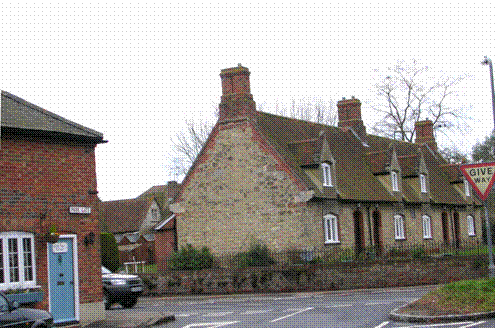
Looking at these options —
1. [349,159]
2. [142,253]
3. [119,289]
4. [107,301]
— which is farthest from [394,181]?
[142,253]

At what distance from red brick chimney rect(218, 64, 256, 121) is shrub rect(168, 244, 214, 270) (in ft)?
21.7

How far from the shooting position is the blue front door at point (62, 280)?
59.6ft

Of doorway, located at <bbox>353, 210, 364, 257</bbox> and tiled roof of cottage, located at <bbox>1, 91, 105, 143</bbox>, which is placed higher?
tiled roof of cottage, located at <bbox>1, 91, 105, 143</bbox>

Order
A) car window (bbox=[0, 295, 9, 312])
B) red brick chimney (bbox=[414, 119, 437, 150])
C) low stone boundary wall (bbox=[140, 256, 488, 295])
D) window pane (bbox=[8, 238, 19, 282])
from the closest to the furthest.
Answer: car window (bbox=[0, 295, 9, 312]), window pane (bbox=[8, 238, 19, 282]), low stone boundary wall (bbox=[140, 256, 488, 295]), red brick chimney (bbox=[414, 119, 437, 150])

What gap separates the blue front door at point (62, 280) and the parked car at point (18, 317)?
4047mm

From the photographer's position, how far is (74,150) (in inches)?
747

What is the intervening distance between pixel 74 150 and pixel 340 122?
30042 millimetres

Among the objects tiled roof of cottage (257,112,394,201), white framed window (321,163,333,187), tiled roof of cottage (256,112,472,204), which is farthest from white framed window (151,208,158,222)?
white framed window (321,163,333,187)

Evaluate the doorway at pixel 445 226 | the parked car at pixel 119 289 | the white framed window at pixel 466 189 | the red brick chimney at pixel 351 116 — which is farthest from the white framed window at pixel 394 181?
the parked car at pixel 119 289

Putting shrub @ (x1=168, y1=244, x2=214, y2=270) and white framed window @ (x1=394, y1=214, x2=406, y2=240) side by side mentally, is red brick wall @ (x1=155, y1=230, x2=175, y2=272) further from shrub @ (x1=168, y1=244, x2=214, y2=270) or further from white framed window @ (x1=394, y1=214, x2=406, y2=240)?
white framed window @ (x1=394, y1=214, x2=406, y2=240)

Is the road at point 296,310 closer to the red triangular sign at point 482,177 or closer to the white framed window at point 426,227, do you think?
the red triangular sign at point 482,177

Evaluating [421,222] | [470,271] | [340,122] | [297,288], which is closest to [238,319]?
[297,288]

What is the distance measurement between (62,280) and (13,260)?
158 cm

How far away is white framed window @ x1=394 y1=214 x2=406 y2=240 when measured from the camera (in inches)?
1585
